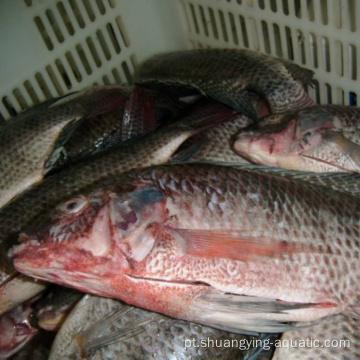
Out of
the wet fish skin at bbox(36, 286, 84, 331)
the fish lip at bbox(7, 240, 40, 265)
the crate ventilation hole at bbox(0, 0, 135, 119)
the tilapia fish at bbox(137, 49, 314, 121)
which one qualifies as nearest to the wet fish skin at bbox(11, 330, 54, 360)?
the wet fish skin at bbox(36, 286, 84, 331)

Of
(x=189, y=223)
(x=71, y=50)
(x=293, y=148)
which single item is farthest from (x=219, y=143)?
(x=71, y=50)

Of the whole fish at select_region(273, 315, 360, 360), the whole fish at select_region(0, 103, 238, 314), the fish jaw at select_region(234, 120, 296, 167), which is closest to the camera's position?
the whole fish at select_region(273, 315, 360, 360)

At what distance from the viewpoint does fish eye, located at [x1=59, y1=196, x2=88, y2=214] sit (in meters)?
1.44

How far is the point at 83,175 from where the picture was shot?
2.12 m

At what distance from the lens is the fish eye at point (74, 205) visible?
4.72 feet

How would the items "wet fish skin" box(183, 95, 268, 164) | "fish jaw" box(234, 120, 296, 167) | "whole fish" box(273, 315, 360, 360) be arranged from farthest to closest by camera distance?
"wet fish skin" box(183, 95, 268, 164)
"fish jaw" box(234, 120, 296, 167)
"whole fish" box(273, 315, 360, 360)

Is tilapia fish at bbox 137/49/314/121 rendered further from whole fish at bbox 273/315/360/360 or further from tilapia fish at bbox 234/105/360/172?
whole fish at bbox 273/315/360/360

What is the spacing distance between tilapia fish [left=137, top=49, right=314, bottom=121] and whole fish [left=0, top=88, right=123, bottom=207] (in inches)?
19.0

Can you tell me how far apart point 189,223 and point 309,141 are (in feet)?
2.77

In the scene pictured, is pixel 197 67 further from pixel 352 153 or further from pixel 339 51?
pixel 352 153

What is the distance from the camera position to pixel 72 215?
→ 1430 mm

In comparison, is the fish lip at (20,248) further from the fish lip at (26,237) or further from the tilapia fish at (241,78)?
the tilapia fish at (241,78)

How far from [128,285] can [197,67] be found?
1.43 meters

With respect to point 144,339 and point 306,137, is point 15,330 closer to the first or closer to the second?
point 144,339
